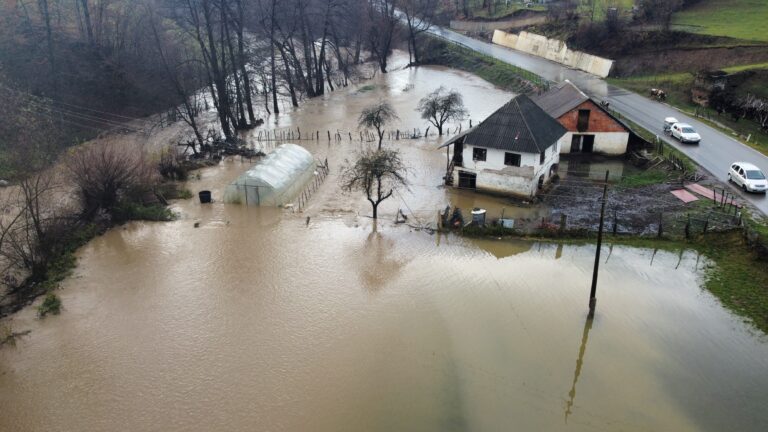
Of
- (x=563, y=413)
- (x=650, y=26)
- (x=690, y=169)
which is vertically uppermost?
(x=650, y=26)

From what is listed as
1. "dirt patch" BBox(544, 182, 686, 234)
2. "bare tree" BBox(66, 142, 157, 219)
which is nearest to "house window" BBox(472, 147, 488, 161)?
"dirt patch" BBox(544, 182, 686, 234)

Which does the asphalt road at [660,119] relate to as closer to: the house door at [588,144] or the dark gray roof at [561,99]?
the house door at [588,144]

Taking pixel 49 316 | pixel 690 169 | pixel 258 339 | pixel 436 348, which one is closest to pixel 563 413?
pixel 436 348

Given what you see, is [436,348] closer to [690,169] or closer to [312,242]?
[312,242]

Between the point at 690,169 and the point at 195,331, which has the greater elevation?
the point at 690,169

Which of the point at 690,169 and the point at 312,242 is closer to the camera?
the point at 312,242

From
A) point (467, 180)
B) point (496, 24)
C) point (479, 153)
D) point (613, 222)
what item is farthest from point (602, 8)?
point (613, 222)

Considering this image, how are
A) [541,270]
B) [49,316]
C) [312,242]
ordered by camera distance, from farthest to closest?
[312,242], [541,270], [49,316]

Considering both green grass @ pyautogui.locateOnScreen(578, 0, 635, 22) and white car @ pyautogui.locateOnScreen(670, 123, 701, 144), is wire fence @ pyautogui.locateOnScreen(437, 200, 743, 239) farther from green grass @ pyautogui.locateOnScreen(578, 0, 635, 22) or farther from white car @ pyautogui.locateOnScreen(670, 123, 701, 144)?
green grass @ pyautogui.locateOnScreen(578, 0, 635, 22)
